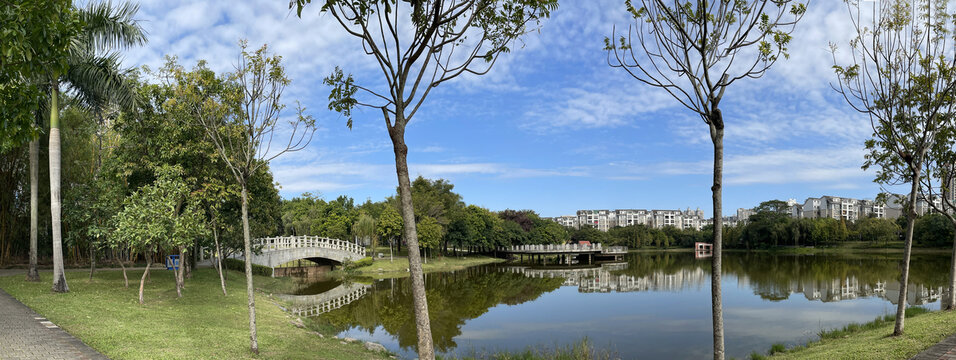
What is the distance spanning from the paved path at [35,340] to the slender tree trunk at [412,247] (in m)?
5.60

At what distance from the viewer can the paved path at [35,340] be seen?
309 inches

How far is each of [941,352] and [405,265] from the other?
33.7 meters

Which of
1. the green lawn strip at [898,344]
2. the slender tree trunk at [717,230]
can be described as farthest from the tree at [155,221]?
the green lawn strip at [898,344]

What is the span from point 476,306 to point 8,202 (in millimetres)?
21023

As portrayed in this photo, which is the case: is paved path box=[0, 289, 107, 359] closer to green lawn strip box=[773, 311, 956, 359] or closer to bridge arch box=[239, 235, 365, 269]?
green lawn strip box=[773, 311, 956, 359]

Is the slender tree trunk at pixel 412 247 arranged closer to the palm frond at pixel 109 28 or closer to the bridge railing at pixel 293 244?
the palm frond at pixel 109 28

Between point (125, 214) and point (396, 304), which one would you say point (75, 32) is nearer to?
point (125, 214)

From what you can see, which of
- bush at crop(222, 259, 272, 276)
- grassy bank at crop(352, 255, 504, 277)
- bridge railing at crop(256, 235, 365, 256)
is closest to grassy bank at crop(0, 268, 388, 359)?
bush at crop(222, 259, 272, 276)

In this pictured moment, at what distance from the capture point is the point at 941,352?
314 inches

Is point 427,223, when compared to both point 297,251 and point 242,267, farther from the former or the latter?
point 242,267

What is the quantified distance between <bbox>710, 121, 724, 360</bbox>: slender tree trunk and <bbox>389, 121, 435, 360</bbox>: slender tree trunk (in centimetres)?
322

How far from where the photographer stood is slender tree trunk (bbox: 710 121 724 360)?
5.41 meters

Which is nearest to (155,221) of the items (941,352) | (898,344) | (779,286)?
(898,344)

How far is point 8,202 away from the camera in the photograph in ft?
72.4
